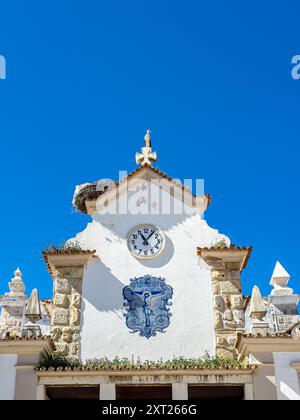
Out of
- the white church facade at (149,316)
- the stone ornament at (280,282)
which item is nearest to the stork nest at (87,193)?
the white church facade at (149,316)

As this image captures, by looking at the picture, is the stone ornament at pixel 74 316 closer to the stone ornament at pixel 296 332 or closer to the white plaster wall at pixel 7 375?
the white plaster wall at pixel 7 375

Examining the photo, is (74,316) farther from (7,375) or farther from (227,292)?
(227,292)

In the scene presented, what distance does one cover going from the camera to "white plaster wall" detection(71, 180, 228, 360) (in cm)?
1661

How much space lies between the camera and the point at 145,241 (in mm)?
18094

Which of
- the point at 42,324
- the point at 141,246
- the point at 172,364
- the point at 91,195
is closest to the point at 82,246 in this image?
the point at 141,246

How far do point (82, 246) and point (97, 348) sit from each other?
3084mm

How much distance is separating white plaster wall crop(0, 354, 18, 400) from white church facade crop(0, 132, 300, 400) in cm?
2

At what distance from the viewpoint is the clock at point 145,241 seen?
58.8 ft

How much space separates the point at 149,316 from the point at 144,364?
172cm

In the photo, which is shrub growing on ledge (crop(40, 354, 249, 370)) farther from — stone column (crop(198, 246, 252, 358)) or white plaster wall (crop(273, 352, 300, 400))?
white plaster wall (crop(273, 352, 300, 400))

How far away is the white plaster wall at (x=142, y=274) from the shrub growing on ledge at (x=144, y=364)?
248 mm

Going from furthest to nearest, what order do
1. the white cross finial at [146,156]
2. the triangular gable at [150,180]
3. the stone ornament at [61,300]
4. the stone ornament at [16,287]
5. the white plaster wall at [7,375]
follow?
1. the white cross finial at [146,156]
2. the triangular gable at [150,180]
3. the stone ornament at [16,287]
4. the stone ornament at [61,300]
5. the white plaster wall at [7,375]

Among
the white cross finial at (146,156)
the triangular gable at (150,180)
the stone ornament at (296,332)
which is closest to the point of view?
the stone ornament at (296,332)
